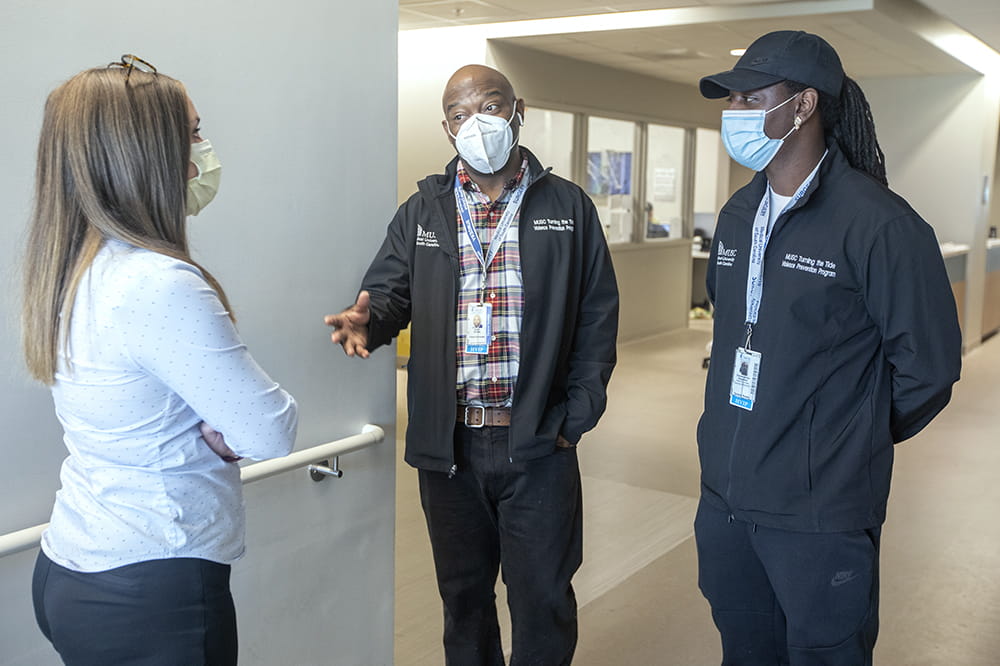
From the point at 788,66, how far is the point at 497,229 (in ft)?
2.53

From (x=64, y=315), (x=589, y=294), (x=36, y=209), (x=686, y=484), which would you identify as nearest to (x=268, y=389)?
(x=64, y=315)

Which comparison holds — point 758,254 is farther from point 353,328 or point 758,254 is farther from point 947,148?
point 947,148

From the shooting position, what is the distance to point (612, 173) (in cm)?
996

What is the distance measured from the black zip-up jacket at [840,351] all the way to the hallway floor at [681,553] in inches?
55.4

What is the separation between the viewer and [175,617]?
141 centimetres

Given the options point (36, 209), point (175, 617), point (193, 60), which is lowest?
point (175, 617)

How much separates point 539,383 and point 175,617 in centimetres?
109

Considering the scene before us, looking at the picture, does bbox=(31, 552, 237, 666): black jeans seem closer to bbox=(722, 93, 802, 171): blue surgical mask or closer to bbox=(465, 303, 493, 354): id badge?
bbox=(465, 303, 493, 354): id badge

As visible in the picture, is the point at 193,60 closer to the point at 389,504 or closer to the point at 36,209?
the point at 36,209

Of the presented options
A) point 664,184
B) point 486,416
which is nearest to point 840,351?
point 486,416

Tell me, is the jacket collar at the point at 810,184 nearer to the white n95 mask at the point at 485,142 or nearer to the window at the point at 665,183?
the white n95 mask at the point at 485,142

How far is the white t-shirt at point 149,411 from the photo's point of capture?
1.32 m

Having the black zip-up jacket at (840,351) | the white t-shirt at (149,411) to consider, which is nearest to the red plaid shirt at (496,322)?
the black zip-up jacket at (840,351)

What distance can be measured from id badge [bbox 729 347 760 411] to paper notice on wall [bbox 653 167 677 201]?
9157 mm
